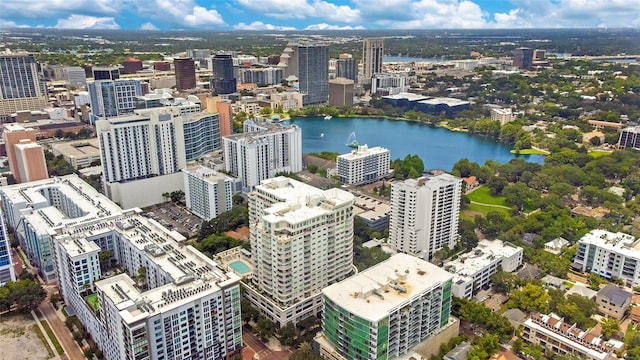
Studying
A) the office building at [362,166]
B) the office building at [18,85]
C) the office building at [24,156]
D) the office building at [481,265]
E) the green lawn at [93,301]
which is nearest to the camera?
the green lawn at [93,301]

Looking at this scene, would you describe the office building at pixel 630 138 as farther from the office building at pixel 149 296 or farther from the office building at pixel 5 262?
the office building at pixel 5 262

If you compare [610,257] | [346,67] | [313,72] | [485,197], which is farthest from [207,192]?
[346,67]

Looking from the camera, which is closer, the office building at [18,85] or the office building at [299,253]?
the office building at [299,253]

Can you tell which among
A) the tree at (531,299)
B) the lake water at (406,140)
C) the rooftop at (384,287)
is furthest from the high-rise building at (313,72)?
the rooftop at (384,287)

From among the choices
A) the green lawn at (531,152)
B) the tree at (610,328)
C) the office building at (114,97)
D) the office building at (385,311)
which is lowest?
the green lawn at (531,152)

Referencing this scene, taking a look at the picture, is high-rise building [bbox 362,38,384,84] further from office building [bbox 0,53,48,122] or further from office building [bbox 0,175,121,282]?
office building [bbox 0,175,121,282]

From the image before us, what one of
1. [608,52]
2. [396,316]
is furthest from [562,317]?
[608,52]

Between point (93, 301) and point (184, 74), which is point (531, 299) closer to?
point (93, 301)

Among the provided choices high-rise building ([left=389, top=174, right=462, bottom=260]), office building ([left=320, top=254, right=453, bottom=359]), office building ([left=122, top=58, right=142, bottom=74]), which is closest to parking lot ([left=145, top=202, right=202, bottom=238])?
high-rise building ([left=389, top=174, right=462, bottom=260])
